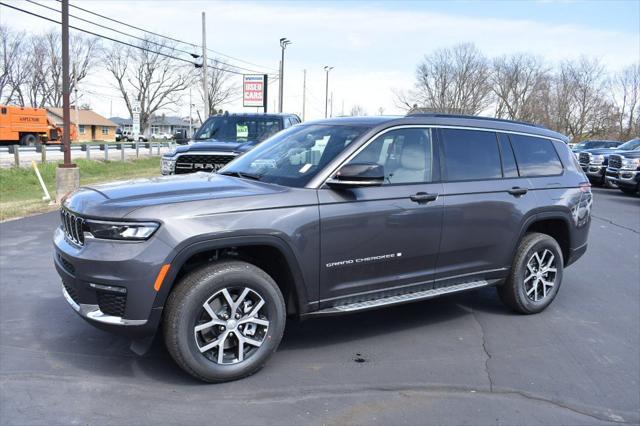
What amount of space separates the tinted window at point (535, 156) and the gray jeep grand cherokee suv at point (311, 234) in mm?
21

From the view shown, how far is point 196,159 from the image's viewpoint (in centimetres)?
1014

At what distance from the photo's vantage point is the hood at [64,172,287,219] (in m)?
3.55

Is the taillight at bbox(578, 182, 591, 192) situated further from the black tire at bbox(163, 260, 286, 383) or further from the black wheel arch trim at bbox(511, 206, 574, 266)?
the black tire at bbox(163, 260, 286, 383)

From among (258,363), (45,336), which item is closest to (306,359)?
(258,363)

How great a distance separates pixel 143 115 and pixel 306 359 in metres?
→ 86.0

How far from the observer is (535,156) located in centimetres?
546

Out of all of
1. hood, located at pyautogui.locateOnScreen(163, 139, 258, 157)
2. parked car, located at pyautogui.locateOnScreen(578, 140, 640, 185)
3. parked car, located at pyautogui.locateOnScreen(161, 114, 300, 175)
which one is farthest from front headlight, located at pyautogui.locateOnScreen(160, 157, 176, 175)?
parked car, located at pyautogui.locateOnScreen(578, 140, 640, 185)

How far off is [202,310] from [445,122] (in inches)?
102

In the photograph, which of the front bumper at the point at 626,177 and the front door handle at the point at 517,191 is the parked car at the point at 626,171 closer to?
the front bumper at the point at 626,177

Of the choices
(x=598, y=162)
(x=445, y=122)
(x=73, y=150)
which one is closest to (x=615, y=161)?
(x=598, y=162)

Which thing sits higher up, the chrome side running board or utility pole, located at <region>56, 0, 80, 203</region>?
utility pole, located at <region>56, 0, 80, 203</region>

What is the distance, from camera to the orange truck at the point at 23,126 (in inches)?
1511

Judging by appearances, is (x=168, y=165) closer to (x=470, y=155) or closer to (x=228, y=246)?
(x=470, y=155)

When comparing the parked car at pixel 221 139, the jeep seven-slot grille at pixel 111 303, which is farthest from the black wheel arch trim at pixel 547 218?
the parked car at pixel 221 139
